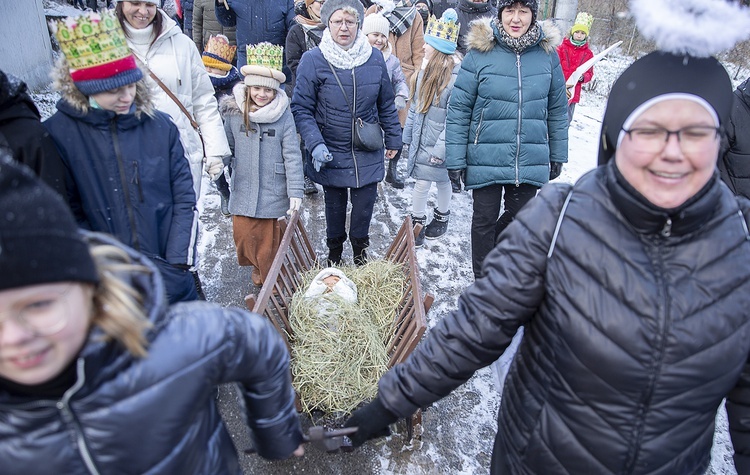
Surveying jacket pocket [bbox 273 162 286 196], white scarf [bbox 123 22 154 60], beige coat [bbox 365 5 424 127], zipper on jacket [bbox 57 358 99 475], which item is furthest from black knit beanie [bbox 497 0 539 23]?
zipper on jacket [bbox 57 358 99 475]

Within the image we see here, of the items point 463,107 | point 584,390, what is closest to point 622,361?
point 584,390

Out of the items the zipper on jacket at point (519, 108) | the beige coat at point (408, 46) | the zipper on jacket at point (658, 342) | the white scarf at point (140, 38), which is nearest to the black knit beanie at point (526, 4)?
the zipper on jacket at point (519, 108)

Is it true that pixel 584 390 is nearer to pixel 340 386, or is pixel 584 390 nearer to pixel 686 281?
pixel 686 281

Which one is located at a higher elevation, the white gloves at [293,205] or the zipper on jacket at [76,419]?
the zipper on jacket at [76,419]

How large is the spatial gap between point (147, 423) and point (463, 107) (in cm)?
305

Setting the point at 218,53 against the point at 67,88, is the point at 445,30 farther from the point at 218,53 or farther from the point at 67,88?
the point at 67,88

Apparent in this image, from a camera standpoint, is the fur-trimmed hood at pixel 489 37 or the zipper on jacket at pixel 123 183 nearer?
the zipper on jacket at pixel 123 183

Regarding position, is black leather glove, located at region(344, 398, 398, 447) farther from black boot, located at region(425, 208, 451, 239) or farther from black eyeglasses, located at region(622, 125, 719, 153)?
black boot, located at region(425, 208, 451, 239)

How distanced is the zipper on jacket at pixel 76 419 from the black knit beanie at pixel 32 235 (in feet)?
0.71

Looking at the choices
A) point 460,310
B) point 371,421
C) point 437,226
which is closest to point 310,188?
point 437,226

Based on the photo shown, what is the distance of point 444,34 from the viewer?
423cm

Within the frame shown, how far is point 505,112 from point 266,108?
1.72m

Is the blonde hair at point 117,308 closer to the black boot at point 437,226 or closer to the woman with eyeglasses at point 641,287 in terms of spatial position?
the woman with eyeglasses at point 641,287

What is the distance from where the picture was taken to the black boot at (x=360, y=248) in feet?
14.2
